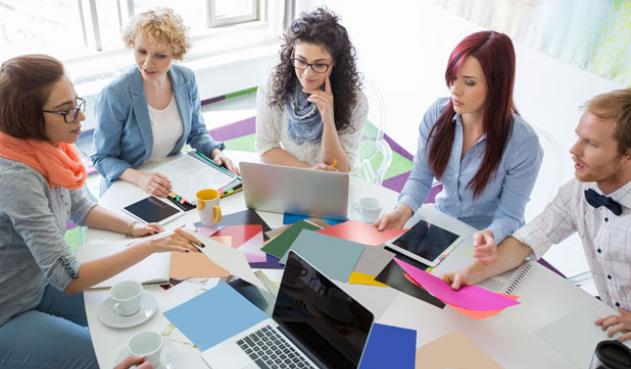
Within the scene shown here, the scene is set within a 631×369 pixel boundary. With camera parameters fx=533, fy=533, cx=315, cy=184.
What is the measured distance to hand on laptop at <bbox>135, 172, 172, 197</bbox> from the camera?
189 cm

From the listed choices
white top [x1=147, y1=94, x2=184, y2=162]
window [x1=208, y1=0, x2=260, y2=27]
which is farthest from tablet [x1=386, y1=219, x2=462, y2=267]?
window [x1=208, y1=0, x2=260, y2=27]

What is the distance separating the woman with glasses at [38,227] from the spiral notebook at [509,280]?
894 mm

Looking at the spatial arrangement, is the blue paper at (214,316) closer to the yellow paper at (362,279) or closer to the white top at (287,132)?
the yellow paper at (362,279)

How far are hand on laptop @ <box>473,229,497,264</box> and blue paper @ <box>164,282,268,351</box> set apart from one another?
668mm

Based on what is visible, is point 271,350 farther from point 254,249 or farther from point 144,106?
point 144,106

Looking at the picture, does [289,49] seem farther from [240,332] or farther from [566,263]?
[566,263]

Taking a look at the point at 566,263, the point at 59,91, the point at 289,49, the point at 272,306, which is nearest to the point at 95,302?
the point at 272,306

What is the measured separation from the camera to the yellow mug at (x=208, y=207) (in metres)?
1.73

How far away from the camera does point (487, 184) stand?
76.5 inches

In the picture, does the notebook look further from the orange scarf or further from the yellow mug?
the orange scarf

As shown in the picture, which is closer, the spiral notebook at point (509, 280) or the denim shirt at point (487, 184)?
the spiral notebook at point (509, 280)

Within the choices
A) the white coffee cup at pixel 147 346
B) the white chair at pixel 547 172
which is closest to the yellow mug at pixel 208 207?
the white coffee cup at pixel 147 346

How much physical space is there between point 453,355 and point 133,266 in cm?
93

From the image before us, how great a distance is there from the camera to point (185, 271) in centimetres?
155
